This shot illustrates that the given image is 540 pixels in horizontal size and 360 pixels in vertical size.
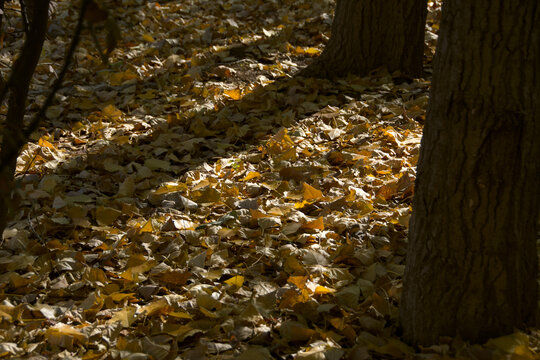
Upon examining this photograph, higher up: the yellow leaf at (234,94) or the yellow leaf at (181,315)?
the yellow leaf at (234,94)

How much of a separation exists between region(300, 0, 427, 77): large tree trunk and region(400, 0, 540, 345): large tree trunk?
300cm

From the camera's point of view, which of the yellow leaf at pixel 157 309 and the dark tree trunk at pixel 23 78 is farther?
the yellow leaf at pixel 157 309

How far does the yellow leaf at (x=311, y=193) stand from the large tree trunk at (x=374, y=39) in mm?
1983

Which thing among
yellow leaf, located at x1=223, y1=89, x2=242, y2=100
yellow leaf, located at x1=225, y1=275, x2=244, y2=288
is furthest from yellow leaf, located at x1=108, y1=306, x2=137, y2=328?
yellow leaf, located at x1=223, y1=89, x2=242, y2=100

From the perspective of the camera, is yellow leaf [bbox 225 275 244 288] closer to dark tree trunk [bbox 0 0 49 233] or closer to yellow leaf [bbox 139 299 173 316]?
yellow leaf [bbox 139 299 173 316]

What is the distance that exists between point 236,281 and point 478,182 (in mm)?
1058

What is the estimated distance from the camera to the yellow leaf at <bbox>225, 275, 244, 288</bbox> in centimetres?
256

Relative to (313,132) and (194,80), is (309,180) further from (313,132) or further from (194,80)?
(194,80)

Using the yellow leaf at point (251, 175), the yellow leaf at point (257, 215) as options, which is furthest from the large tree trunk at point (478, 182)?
the yellow leaf at point (251, 175)

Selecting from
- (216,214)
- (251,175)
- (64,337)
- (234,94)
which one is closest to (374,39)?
(234,94)

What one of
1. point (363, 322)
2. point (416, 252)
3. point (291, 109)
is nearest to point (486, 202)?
point (416, 252)

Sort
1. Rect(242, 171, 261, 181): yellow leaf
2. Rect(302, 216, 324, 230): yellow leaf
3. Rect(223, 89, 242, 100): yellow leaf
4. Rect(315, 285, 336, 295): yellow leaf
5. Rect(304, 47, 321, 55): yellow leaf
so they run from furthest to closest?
1. Rect(304, 47, 321, 55): yellow leaf
2. Rect(223, 89, 242, 100): yellow leaf
3. Rect(242, 171, 261, 181): yellow leaf
4. Rect(302, 216, 324, 230): yellow leaf
5. Rect(315, 285, 336, 295): yellow leaf

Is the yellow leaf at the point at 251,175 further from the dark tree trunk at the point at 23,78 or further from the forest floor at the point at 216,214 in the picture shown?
the dark tree trunk at the point at 23,78

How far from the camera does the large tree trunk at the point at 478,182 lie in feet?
6.22
